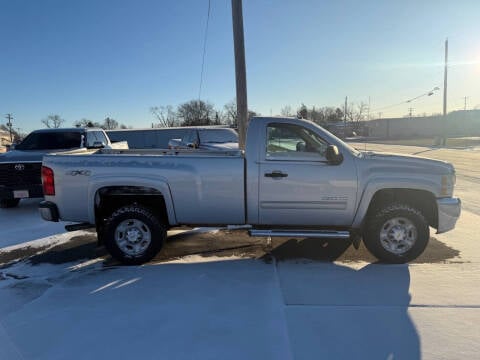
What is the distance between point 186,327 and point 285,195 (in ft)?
7.24

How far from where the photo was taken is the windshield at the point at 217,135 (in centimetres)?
1564

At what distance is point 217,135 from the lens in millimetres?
16141

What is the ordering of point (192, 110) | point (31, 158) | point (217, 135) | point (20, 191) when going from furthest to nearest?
point (192, 110) → point (217, 135) → point (31, 158) → point (20, 191)

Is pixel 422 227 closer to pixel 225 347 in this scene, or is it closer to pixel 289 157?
pixel 289 157

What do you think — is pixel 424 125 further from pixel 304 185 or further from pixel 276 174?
pixel 276 174

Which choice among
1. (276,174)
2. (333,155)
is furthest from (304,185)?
(333,155)

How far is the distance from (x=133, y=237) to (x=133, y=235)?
0.09 feet

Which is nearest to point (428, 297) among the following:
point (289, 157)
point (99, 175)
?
point (289, 157)

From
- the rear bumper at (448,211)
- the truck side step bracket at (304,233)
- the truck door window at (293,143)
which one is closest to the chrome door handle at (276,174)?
the truck door window at (293,143)

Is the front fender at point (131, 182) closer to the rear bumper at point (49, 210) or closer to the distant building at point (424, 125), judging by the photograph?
the rear bumper at point (49, 210)

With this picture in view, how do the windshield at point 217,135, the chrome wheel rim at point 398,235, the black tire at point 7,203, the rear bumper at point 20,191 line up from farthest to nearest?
1. the windshield at point 217,135
2. the black tire at point 7,203
3. the rear bumper at point 20,191
4. the chrome wheel rim at point 398,235

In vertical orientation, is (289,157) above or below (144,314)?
above

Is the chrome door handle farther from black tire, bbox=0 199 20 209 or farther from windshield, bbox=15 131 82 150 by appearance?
black tire, bbox=0 199 20 209

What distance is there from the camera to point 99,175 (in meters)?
4.98
